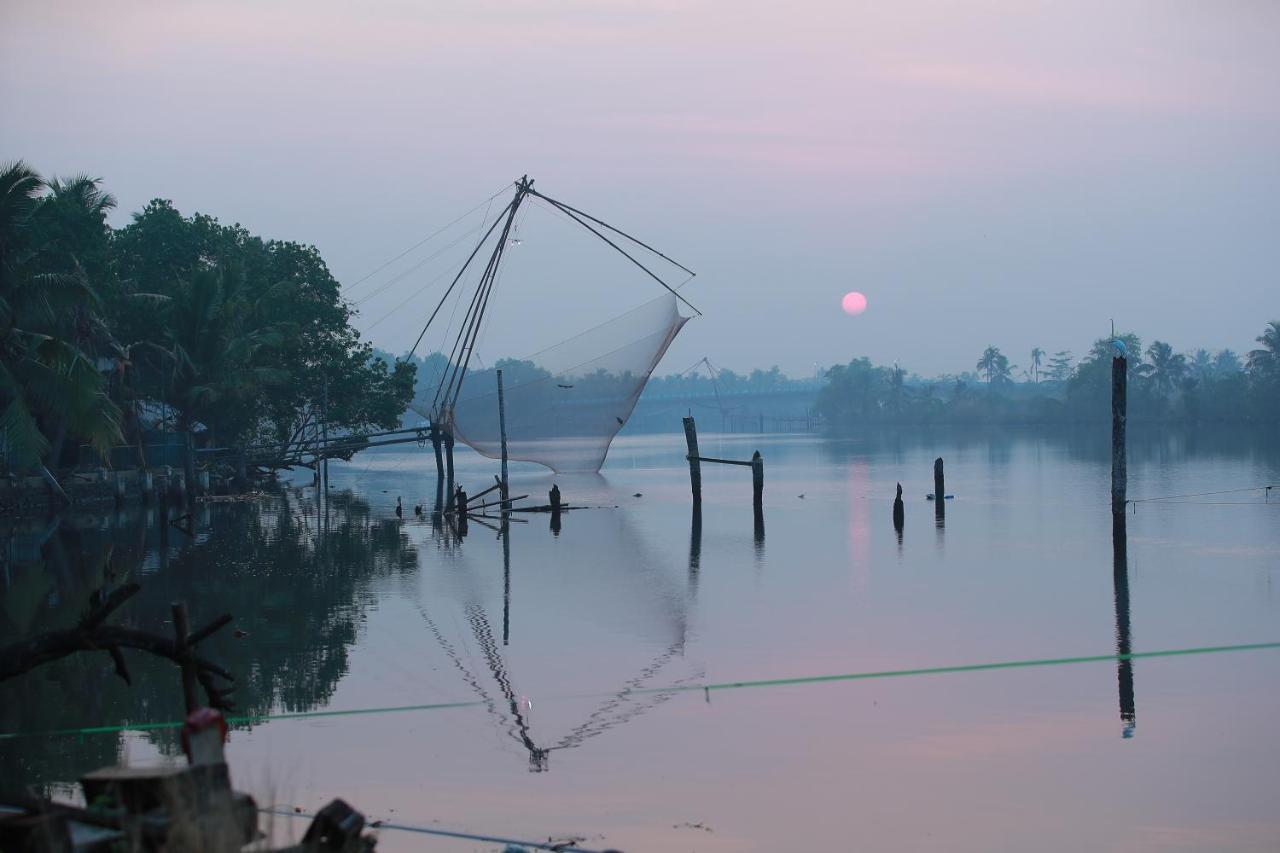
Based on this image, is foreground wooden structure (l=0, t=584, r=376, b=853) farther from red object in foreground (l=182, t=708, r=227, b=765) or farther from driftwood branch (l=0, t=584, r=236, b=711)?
driftwood branch (l=0, t=584, r=236, b=711)

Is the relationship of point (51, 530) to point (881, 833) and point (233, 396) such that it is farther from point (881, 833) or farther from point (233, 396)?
point (881, 833)

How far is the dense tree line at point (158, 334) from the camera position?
87.7ft

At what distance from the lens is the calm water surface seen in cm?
906

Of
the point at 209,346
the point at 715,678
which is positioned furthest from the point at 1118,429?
the point at 209,346

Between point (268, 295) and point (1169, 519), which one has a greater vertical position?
point (268, 295)

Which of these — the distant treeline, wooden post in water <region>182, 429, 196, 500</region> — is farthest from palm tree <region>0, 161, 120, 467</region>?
the distant treeline

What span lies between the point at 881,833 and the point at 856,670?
5455 mm

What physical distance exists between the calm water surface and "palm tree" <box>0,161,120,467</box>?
2.24m

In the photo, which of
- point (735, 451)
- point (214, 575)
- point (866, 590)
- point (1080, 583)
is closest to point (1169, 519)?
point (1080, 583)

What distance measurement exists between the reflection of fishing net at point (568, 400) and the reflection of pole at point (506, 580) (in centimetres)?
586

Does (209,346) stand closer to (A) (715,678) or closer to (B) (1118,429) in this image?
(B) (1118,429)

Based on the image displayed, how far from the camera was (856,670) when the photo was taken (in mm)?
13992

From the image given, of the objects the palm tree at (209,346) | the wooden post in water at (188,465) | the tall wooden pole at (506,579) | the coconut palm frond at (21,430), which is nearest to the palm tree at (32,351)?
the coconut palm frond at (21,430)

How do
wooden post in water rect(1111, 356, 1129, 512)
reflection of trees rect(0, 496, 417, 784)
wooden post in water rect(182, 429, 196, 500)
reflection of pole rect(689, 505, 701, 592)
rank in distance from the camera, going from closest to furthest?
reflection of trees rect(0, 496, 417, 784), reflection of pole rect(689, 505, 701, 592), wooden post in water rect(1111, 356, 1129, 512), wooden post in water rect(182, 429, 196, 500)
